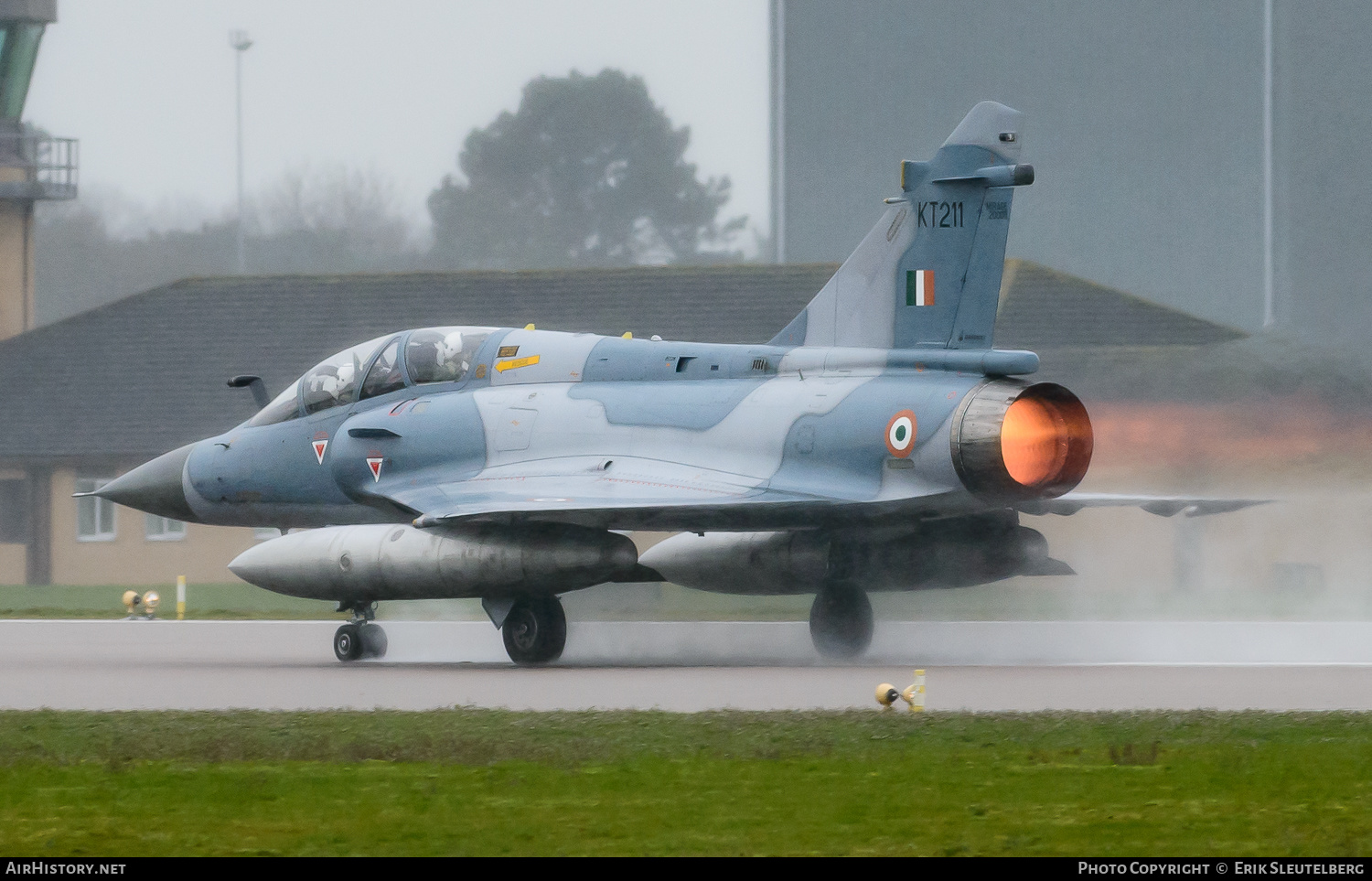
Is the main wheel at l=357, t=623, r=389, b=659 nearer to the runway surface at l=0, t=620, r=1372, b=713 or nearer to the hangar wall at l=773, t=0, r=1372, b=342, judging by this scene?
the runway surface at l=0, t=620, r=1372, b=713

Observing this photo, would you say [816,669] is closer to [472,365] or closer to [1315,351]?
[472,365]

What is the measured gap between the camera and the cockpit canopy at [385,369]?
742 inches

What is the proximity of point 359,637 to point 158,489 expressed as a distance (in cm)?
341

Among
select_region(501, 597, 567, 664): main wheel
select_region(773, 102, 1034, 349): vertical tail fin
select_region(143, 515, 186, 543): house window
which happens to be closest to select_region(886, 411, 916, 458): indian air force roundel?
select_region(773, 102, 1034, 349): vertical tail fin

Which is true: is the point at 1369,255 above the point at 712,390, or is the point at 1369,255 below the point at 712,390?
above

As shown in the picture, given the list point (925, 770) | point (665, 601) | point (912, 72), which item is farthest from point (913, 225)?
point (912, 72)

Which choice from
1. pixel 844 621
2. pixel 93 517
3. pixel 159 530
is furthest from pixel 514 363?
pixel 93 517

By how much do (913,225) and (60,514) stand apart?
90.1 ft

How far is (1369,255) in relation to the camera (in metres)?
25.7

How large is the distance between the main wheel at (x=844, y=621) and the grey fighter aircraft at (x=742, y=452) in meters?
0.02

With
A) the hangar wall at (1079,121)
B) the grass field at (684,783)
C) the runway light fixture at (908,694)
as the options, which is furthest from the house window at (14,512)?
the runway light fixture at (908,694)

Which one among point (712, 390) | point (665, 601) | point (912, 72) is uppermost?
point (912, 72)

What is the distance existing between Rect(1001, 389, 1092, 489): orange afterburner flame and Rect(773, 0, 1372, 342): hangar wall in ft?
82.5

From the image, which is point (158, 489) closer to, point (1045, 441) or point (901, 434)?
point (901, 434)
